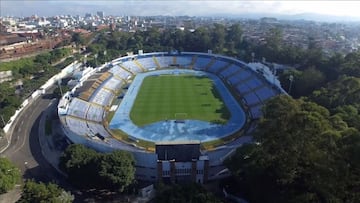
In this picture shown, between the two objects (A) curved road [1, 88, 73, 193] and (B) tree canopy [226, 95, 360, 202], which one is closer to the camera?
(B) tree canopy [226, 95, 360, 202]

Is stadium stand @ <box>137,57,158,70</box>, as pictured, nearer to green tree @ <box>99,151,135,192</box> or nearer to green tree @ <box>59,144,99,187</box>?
green tree @ <box>59,144,99,187</box>

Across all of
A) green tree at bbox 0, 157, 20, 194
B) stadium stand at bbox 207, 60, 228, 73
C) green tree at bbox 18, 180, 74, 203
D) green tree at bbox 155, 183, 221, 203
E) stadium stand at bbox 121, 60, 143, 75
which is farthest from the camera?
stadium stand at bbox 207, 60, 228, 73

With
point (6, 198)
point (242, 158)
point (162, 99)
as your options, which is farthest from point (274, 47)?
point (6, 198)

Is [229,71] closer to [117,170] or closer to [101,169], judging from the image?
[117,170]

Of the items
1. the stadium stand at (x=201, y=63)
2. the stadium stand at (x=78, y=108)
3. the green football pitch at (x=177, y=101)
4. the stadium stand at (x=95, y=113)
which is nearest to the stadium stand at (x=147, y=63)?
the green football pitch at (x=177, y=101)

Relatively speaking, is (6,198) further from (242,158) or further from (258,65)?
(258,65)

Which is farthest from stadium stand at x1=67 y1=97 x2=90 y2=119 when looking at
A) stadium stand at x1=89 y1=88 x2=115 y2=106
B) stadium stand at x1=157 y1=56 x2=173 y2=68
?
stadium stand at x1=157 y1=56 x2=173 y2=68

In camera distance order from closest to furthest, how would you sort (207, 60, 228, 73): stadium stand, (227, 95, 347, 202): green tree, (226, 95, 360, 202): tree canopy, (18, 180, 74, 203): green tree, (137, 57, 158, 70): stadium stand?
(226, 95, 360, 202): tree canopy < (227, 95, 347, 202): green tree < (18, 180, 74, 203): green tree < (207, 60, 228, 73): stadium stand < (137, 57, 158, 70): stadium stand
